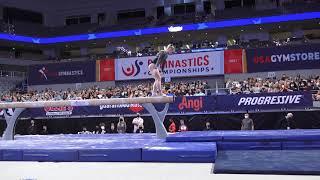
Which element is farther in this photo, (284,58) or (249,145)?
(284,58)

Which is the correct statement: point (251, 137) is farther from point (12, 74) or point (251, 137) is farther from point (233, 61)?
point (12, 74)

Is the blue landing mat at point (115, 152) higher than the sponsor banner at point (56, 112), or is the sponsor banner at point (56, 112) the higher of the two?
the sponsor banner at point (56, 112)

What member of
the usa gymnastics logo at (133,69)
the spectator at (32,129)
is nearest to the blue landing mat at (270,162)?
the spectator at (32,129)

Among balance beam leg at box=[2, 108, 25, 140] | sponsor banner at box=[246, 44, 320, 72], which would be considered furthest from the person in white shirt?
sponsor banner at box=[246, 44, 320, 72]

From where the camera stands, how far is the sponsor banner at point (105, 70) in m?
21.9

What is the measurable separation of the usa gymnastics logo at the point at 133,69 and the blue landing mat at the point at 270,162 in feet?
47.0

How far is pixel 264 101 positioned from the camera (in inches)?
520

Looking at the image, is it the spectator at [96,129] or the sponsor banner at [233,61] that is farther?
the sponsor banner at [233,61]

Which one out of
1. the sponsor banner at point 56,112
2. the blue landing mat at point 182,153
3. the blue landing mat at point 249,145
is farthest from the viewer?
the sponsor banner at point 56,112

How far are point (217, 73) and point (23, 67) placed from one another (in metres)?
19.9

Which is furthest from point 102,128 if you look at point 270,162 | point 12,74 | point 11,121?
point 12,74

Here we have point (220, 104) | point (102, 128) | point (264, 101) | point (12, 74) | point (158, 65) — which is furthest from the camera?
point (12, 74)

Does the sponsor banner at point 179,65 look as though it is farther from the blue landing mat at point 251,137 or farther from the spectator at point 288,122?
the blue landing mat at point 251,137

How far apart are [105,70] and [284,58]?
9423 millimetres
